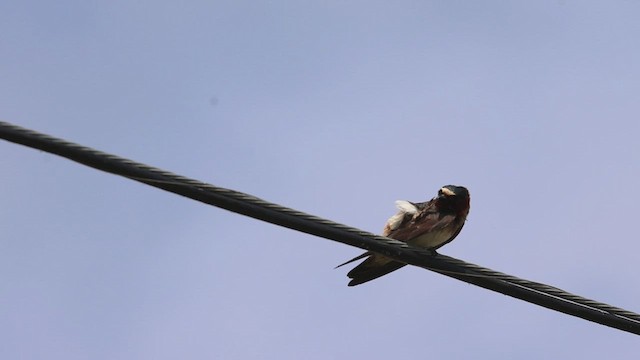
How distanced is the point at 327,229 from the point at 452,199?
4457 millimetres

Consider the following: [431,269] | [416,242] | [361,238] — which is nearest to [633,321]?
[431,269]

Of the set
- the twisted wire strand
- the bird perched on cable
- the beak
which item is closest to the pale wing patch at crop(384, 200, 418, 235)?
the bird perched on cable

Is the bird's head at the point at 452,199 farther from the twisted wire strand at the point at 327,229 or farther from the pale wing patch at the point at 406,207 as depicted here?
the twisted wire strand at the point at 327,229

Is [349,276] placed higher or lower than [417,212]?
lower

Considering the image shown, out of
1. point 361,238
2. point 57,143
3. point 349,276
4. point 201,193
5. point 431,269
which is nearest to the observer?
point 57,143

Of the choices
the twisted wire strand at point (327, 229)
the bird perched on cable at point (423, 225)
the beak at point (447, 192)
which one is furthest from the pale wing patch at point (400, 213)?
the twisted wire strand at point (327, 229)

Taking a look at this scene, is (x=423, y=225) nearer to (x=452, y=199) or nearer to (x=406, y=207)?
(x=406, y=207)

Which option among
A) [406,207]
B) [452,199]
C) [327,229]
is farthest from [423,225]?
[327,229]

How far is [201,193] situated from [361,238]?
1093mm

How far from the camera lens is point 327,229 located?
290 inches

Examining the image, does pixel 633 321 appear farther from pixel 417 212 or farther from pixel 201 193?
pixel 417 212

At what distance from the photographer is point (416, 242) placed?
11.4m

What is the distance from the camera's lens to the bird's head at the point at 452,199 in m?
11.6

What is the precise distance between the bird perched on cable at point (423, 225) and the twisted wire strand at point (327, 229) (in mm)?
2784
